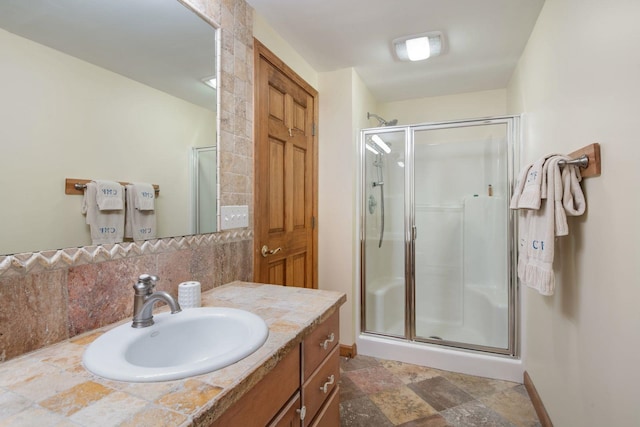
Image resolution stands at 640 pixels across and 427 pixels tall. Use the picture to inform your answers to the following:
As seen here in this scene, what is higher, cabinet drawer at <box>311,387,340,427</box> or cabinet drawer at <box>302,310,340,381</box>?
cabinet drawer at <box>302,310,340,381</box>

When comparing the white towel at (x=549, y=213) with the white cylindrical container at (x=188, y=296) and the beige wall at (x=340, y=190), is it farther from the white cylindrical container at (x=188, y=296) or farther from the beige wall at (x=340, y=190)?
the white cylindrical container at (x=188, y=296)

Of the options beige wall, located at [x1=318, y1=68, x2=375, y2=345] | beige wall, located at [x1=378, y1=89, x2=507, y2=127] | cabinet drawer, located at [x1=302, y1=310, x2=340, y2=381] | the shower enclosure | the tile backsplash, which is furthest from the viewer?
beige wall, located at [x1=378, y1=89, x2=507, y2=127]

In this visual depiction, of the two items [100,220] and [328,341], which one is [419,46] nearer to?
[328,341]

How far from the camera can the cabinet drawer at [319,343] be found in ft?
3.39

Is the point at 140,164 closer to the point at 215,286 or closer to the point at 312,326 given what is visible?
the point at 215,286

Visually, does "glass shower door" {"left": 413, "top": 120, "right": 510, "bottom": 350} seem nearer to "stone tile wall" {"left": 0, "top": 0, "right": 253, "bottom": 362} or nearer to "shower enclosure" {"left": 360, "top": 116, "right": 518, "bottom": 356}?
"shower enclosure" {"left": 360, "top": 116, "right": 518, "bottom": 356}

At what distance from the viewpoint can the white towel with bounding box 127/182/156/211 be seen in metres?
1.13

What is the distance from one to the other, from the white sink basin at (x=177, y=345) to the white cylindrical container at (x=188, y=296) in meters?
0.07

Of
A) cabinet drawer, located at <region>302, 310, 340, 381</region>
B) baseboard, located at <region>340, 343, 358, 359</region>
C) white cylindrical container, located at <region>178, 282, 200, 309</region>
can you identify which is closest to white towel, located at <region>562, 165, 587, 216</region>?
cabinet drawer, located at <region>302, 310, 340, 381</region>

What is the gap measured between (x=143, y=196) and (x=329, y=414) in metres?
1.11

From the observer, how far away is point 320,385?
1.13m

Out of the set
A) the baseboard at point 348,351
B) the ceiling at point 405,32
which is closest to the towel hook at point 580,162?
the ceiling at point 405,32

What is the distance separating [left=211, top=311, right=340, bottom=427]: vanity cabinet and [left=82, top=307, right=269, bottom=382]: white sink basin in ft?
0.34

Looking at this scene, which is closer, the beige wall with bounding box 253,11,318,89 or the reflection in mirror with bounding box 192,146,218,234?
the reflection in mirror with bounding box 192,146,218,234
